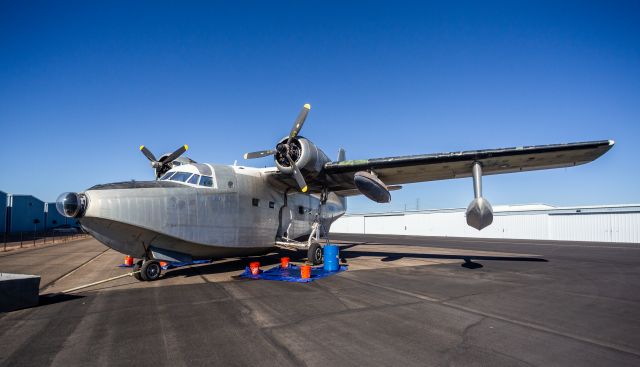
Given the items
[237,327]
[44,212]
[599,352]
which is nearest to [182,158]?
[237,327]

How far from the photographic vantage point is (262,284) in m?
9.57

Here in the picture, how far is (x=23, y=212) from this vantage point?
2219 inches

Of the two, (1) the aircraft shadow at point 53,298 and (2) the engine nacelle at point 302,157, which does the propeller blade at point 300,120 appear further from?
(1) the aircraft shadow at point 53,298

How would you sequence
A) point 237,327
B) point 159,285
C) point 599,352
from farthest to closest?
point 159,285, point 237,327, point 599,352

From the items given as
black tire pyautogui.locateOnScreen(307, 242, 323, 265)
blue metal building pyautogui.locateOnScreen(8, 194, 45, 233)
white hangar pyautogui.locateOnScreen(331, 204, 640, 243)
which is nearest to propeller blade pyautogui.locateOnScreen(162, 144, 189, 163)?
black tire pyautogui.locateOnScreen(307, 242, 323, 265)

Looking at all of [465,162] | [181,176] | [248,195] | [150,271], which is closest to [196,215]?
[181,176]

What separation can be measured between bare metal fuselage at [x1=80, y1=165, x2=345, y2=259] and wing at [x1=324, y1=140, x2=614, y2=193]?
8.84 ft

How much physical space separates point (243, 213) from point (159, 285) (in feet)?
12.9

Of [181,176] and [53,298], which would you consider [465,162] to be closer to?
[181,176]

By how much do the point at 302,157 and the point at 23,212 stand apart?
64.9 meters

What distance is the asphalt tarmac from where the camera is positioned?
14.1 feet

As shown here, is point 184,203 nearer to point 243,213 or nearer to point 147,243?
point 147,243

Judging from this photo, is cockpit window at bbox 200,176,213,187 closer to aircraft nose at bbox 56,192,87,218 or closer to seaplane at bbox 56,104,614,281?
seaplane at bbox 56,104,614,281

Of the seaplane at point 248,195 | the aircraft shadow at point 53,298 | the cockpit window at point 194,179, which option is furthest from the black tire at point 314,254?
the aircraft shadow at point 53,298
